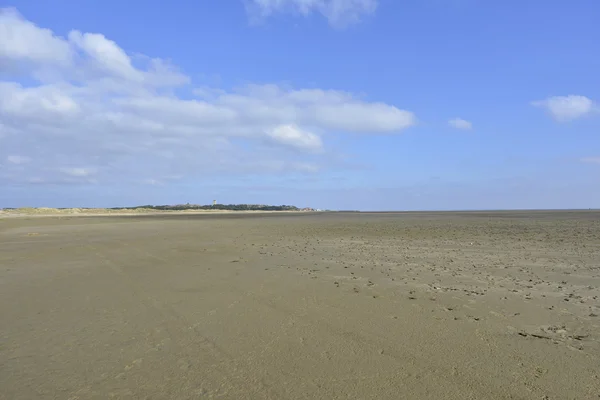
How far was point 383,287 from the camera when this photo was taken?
9539mm

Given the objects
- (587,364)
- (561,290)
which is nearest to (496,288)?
(561,290)

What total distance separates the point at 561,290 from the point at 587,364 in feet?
15.9

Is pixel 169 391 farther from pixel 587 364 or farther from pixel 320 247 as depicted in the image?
pixel 320 247

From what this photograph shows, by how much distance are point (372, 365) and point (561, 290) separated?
6722 millimetres

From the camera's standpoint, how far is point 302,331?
20.8ft

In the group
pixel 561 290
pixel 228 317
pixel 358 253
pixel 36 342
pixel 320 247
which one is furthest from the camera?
pixel 320 247

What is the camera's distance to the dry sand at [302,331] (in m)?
4.43

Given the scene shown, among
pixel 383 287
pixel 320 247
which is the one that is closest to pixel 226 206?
pixel 320 247

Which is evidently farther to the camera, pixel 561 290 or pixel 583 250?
pixel 583 250

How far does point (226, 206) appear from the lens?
142875mm

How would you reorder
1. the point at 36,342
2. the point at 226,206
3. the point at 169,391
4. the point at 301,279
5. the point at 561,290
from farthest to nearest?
the point at 226,206 → the point at 301,279 → the point at 561,290 → the point at 36,342 → the point at 169,391

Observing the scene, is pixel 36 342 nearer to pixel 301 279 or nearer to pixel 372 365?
pixel 372 365

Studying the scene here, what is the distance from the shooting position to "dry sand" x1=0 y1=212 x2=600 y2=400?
4434 millimetres

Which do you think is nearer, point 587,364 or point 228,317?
point 587,364
